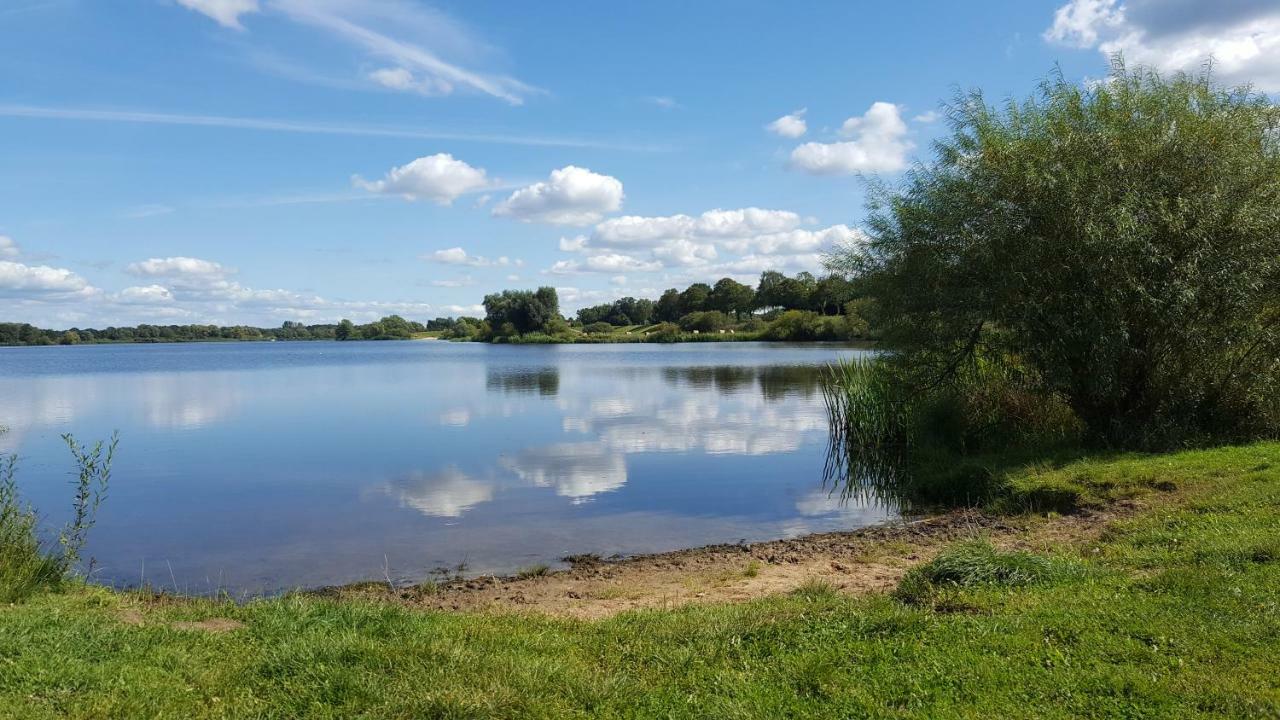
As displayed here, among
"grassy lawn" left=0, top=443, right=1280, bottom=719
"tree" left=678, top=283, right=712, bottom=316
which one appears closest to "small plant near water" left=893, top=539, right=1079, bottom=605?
"grassy lawn" left=0, top=443, right=1280, bottom=719

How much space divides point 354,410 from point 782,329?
80387mm

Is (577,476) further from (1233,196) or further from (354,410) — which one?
(354,410)

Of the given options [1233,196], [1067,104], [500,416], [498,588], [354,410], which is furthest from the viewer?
[354,410]

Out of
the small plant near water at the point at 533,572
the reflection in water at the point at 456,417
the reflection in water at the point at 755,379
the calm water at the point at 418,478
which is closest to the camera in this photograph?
the small plant near water at the point at 533,572

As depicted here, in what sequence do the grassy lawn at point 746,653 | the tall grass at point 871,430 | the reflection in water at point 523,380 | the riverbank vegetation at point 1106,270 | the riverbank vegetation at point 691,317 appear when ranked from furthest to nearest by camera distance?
the riverbank vegetation at point 691,317
the reflection in water at point 523,380
the tall grass at point 871,430
the riverbank vegetation at point 1106,270
the grassy lawn at point 746,653

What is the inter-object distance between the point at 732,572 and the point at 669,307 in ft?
491

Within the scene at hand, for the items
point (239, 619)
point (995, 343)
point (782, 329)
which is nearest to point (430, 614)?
point (239, 619)

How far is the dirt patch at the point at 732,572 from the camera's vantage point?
9.02 m

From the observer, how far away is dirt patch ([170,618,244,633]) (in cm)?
688

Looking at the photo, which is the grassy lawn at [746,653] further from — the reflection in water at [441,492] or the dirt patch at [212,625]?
the reflection in water at [441,492]

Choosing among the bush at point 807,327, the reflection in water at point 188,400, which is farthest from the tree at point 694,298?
the reflection in water at point 188,400

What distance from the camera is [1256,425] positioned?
14547mm

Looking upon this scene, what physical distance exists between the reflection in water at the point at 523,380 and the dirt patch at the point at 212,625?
33.2 m

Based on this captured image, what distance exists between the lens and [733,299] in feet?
477
